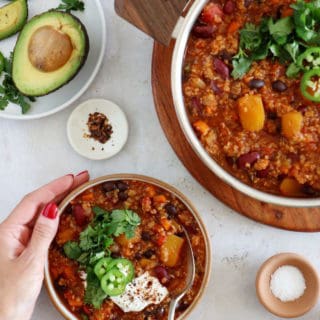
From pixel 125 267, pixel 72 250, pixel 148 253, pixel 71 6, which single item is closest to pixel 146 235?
pixel 148 253

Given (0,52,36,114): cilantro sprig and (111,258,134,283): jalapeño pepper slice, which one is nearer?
(111,258,134,283): jalapeño pepper slice

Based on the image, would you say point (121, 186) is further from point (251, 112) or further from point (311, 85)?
point (311, 85)

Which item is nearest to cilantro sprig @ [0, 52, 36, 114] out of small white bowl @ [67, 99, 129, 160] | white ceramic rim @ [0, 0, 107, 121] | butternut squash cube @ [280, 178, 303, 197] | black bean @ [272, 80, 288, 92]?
white ceramic rim @ [0, 0, 107, 121]

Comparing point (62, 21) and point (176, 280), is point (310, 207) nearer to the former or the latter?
point (176, 280)

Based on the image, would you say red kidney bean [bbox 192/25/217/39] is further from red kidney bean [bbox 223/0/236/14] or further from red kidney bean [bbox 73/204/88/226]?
red kidney bean [bbox 73/204/88/226]

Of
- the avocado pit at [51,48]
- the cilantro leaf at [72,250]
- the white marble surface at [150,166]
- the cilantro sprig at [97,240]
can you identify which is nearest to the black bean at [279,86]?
the white marble surface at [150,166]

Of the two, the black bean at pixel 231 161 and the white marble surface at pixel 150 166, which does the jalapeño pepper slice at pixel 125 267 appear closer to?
the white marble surface at pixel 150 166
